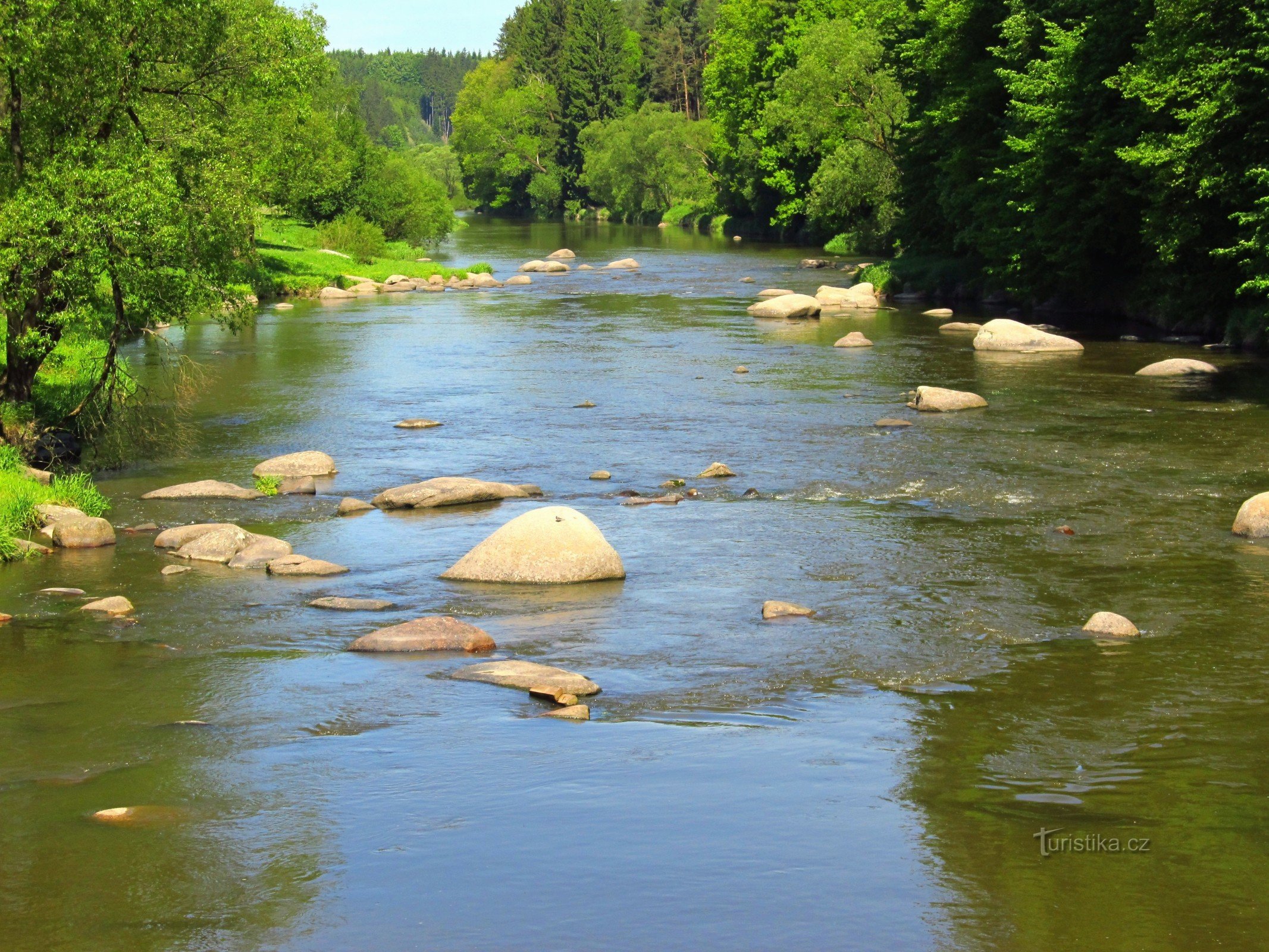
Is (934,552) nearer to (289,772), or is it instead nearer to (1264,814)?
(1264,814)

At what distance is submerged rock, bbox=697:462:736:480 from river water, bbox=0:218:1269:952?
718 mm

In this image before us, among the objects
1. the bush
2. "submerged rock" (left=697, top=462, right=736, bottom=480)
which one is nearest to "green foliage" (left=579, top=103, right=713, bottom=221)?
the bush

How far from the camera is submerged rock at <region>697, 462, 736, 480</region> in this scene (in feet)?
71.5

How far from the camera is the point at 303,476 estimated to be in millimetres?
21797

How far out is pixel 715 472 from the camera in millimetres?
21844

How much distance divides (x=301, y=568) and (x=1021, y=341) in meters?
24.4

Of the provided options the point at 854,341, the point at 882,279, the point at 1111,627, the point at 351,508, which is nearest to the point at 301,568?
the point at 351,508

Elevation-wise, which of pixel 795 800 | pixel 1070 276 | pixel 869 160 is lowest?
pixel 795 800

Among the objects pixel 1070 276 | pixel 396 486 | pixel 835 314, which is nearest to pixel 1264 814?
pixel 396 486

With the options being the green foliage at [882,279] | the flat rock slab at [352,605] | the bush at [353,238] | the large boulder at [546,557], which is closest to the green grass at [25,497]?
the flat rock slab at [352,605]

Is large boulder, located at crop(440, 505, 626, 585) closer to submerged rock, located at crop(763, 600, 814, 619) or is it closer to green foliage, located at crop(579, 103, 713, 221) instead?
submerged rock, located at crop(763, 600, 814, 619)

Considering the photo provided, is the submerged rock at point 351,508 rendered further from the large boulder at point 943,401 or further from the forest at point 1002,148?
the forest at point 1002,148

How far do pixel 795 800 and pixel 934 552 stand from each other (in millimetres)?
7873

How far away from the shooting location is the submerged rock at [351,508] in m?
19.8
